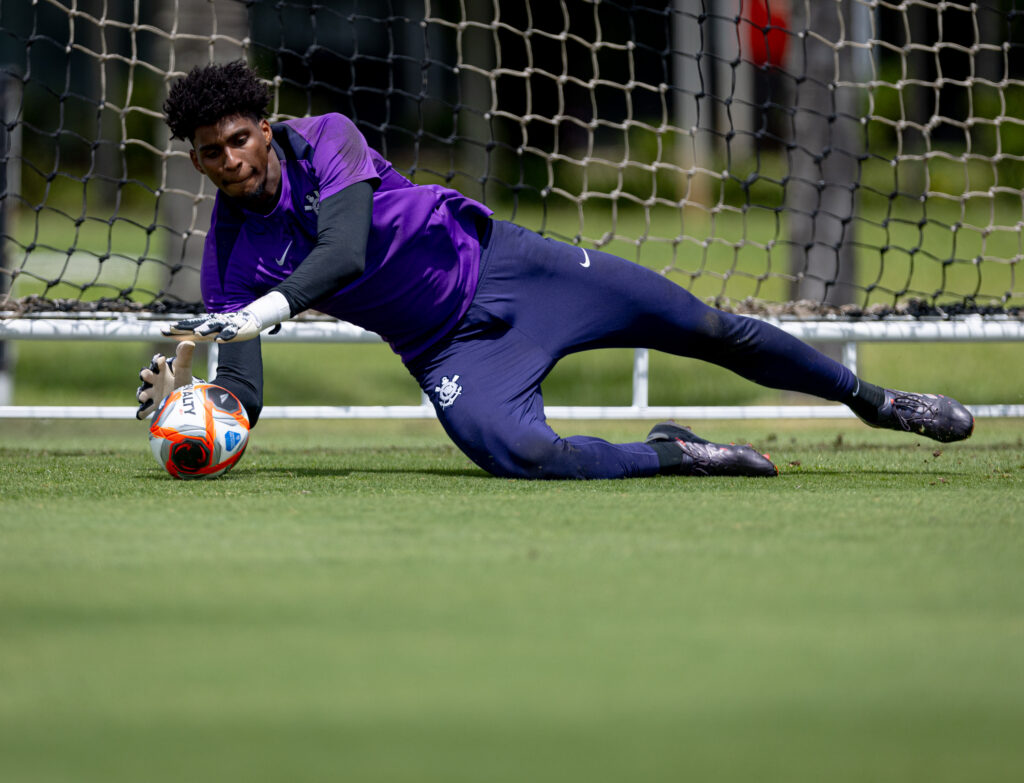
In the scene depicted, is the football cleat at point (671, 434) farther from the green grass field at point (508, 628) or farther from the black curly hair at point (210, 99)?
the black curly hair at point (210, 99)

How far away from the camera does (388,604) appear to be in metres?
2.63

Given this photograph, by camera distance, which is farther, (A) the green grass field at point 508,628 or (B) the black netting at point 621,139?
(B) the black netting at point 621,139

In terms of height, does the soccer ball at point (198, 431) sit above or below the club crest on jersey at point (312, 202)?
below

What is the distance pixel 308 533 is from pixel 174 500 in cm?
82

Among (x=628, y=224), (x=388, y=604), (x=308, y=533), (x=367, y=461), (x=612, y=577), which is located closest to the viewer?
(x=388, y=604)

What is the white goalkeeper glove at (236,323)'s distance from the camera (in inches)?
156

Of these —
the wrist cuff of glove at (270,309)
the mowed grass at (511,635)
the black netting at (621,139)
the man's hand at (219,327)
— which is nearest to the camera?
the mowed grass at (511,635)

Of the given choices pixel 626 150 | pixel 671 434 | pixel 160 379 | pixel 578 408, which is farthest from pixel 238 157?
pixel 626 150

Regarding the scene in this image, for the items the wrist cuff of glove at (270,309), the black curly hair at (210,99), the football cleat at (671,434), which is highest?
the black curly hair at (210,99)

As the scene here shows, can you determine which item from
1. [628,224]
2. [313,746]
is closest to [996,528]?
[313,746]

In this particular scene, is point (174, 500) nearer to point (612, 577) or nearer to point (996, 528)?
point (612, 577)

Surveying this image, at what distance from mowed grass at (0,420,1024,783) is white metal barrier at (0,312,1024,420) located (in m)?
1.62

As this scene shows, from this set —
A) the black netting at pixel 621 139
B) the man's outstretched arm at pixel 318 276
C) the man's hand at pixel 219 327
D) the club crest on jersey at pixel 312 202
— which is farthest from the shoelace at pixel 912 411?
the man's hand at pixel 219 327

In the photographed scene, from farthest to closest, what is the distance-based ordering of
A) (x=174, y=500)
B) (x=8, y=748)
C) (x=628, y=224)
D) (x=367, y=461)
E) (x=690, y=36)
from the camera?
1. (x=690, y=36)
2. (x=628, y=224)
3. (x=367, y=461)
4. (x=174, y=500)
5. (x=8, y=748)
